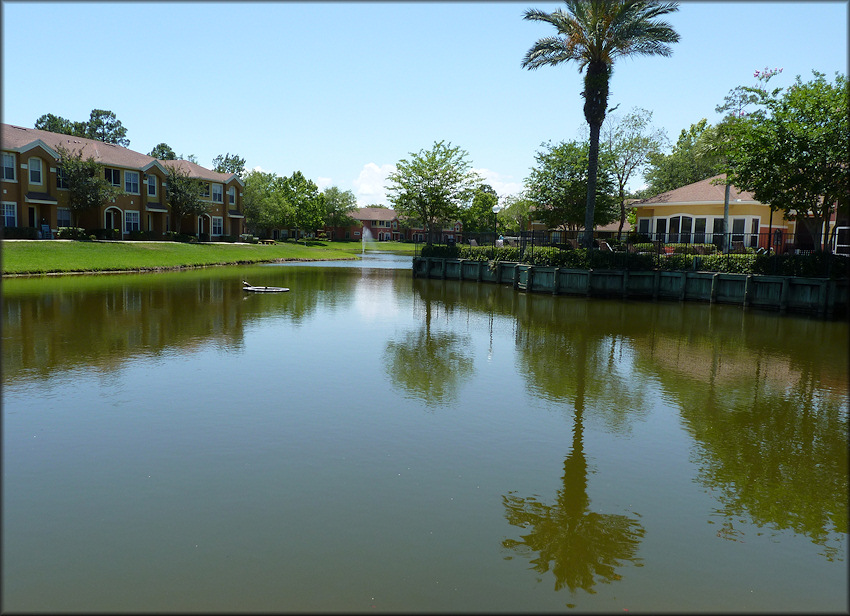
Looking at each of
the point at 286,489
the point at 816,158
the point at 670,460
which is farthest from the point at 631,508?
the point at 816,158

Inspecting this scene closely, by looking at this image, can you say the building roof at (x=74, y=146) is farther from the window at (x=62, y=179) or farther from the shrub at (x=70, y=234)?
the shrub at (x=70, y=234)

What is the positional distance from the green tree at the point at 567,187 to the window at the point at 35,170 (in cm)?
3752

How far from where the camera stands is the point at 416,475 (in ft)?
32.4

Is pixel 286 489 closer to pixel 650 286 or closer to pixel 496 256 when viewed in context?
pixel 650 286

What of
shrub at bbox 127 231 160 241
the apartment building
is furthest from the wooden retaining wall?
the apartment building

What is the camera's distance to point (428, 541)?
26.0ft

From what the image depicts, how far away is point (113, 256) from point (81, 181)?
943 cm

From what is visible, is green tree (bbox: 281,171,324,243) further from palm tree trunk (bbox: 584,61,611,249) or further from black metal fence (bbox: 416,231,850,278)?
palm tree trunk (bbox: 584,61,611,249)

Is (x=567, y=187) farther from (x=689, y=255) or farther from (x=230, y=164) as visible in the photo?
(x=230, y=164)

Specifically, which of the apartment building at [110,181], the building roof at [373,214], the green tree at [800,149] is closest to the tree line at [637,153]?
the green tree at [800,149]

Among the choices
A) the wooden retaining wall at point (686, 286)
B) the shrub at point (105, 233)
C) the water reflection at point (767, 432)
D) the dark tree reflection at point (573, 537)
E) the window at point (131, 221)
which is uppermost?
the window at point (131, 221)

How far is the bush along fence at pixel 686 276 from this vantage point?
29.0 metres

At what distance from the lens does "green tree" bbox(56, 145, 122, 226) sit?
52.4 metres

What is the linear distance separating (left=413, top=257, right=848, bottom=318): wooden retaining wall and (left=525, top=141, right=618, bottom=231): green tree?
9400 millimetres
